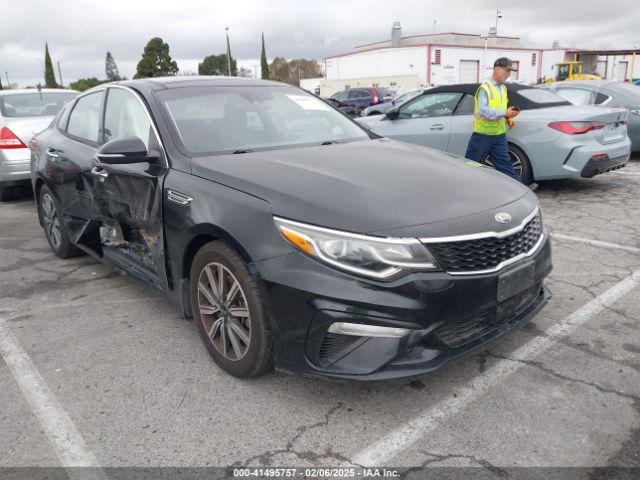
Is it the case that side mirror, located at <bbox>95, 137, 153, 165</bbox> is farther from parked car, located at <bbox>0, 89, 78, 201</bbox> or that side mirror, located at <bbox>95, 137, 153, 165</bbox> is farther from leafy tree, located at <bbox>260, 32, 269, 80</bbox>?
leafy tree, located at <bbox>260, 32, 269, 80</bbox>

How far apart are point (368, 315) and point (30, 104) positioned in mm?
7390

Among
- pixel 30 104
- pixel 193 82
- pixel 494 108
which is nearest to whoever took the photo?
pixel 193 82

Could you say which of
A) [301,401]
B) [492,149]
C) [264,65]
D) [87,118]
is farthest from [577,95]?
[264,65]

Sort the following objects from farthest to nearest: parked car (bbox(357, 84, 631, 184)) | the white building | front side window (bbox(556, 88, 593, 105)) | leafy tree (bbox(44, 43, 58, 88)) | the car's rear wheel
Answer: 1. leafy tree (bbox(44, 43, 58, 88))
2. the white building
3. front side window (bbox(556, 88, 593, 105))
4. the car's rear wheel
5. parked car (bbox(357, 84, 631, 184))

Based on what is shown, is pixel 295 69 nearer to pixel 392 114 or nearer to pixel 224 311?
pixel 392 114

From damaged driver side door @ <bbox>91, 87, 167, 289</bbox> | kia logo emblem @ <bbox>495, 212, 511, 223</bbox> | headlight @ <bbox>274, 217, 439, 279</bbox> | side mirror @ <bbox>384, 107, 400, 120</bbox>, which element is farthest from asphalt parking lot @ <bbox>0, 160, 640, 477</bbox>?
side mirror @ <bbox>384, 107, 400, 120</bbox>

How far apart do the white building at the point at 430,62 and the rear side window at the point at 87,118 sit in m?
51.1

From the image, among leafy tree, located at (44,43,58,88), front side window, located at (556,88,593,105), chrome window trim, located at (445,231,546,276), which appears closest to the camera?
chrome window trim, located at (445,231,546,276)

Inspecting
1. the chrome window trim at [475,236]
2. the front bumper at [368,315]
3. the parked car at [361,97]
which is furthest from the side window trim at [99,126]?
the parked car at [361,97]

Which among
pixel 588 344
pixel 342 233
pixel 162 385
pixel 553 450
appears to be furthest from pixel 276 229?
pixel 588 344

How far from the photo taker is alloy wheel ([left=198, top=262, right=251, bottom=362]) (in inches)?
107

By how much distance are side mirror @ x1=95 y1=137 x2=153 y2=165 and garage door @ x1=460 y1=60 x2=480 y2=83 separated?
2474 inches

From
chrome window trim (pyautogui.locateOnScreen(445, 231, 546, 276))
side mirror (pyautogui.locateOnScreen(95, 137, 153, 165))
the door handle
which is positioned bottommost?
chrome window trim (pyautogui.locateOnScreen(445, 231, 546, 276))

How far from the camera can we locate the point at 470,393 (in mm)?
2729
